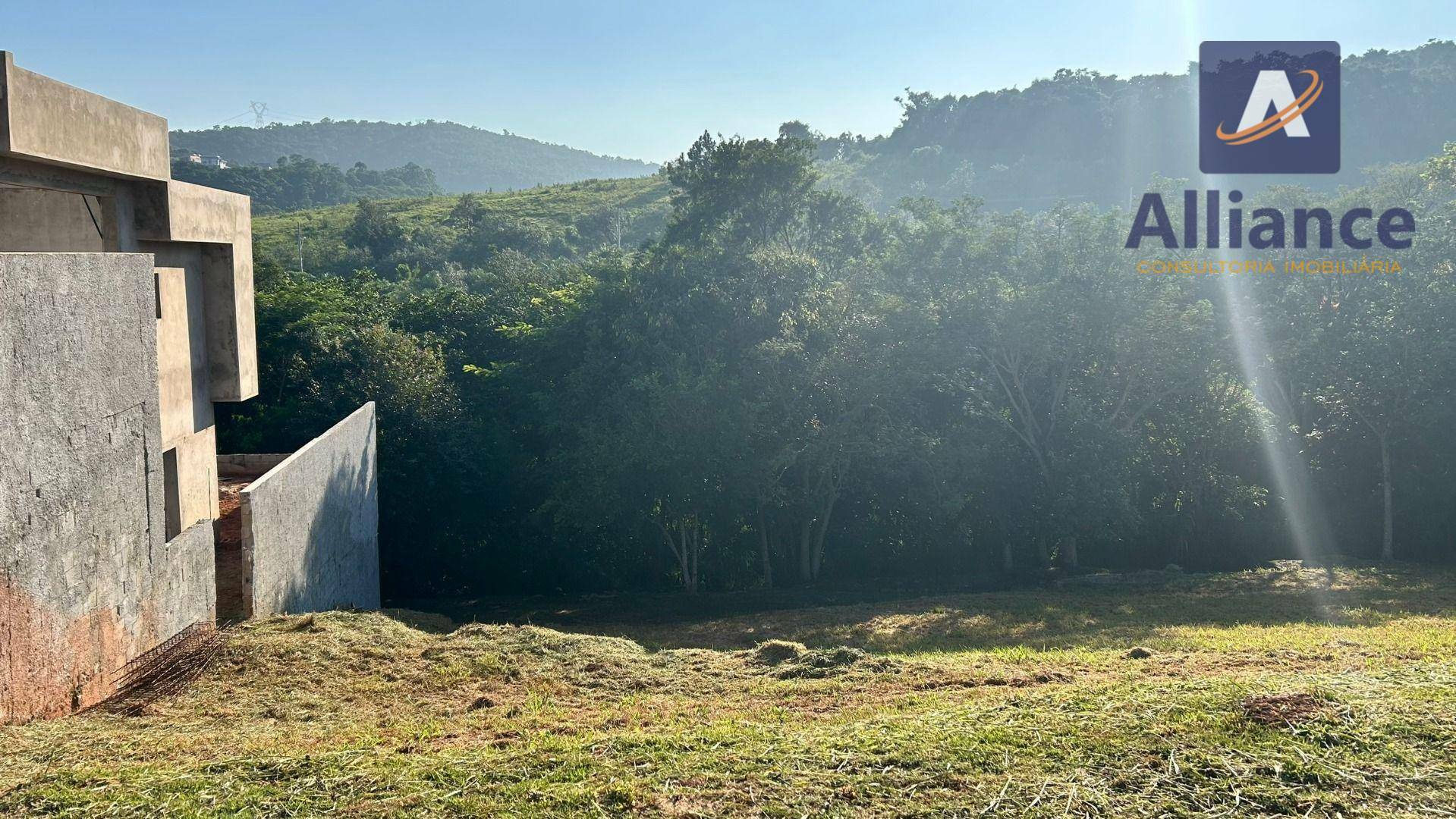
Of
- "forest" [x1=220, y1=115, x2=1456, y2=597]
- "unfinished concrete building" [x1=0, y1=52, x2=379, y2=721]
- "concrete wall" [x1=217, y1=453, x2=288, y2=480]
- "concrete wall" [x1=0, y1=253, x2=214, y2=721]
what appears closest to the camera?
"concrete wall" [x1=0, y1=253, x2=214, y2=721]

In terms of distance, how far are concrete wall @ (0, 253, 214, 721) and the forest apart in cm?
885

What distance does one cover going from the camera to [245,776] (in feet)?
19.1

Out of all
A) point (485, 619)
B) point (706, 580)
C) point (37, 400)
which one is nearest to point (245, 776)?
point (37, 400)

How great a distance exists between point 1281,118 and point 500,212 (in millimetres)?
38463

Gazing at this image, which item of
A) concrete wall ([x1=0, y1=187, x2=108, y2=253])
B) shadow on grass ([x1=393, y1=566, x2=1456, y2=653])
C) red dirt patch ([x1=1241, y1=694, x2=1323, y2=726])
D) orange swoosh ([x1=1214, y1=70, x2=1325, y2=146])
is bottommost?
shadow on grass ([x1=393, y1=566, x2=1456, y2=653])

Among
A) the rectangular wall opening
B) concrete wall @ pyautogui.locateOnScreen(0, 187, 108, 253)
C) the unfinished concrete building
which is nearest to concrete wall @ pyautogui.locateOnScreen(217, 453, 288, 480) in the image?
the unfinished concrete building

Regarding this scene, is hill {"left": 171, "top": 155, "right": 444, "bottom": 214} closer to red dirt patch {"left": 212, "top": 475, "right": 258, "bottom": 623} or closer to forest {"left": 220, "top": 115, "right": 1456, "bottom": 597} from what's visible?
forest {"left": 220, "top": 115, "right": 1456, "bottom": 597}

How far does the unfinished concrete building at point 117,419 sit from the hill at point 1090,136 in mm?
43637

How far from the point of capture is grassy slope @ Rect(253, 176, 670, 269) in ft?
146

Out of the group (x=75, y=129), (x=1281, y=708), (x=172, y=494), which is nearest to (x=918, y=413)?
(x=172, y=494)

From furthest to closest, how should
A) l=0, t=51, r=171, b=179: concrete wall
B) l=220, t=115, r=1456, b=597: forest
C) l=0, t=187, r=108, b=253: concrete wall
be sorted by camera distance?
l=220, t=115, r=1456, b=597: forest < l=0, t=187, r=108, b=253: concrete wall < l=0, t=51, r=171, b=179: concrete wall

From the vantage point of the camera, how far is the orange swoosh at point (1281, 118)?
1972cm

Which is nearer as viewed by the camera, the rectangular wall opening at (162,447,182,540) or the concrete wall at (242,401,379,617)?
the concrete wall at (242,401,379,617)

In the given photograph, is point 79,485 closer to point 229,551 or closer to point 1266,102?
point 229,551
